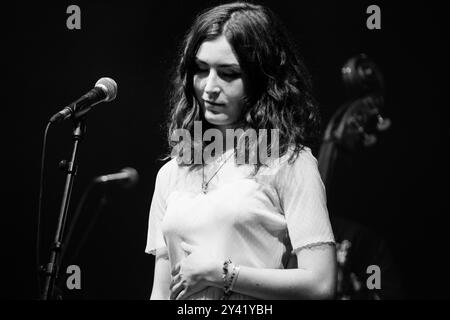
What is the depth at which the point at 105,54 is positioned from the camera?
3039 mm

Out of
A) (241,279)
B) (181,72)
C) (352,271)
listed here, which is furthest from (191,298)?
(352,271)

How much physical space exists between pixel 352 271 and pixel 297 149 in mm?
832

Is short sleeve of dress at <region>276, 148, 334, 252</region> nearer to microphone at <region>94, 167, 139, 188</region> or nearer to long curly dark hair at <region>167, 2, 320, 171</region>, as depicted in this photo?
long curly dark hair at <region>167, 2, 320, 171</region>

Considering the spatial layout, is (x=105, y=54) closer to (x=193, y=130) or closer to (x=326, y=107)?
(x=326, y=107)

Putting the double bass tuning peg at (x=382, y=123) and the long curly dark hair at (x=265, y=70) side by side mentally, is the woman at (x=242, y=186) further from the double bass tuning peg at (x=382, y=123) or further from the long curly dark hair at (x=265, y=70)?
the double bass tuning peg at (x=382, y=123)

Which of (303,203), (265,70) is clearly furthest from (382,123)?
(303,203)

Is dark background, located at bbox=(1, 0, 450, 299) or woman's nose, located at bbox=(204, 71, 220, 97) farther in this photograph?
dark background, located at bbox=(1, 0, 450, 299)

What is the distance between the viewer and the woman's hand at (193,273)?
1.61m

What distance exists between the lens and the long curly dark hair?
5.74 ft

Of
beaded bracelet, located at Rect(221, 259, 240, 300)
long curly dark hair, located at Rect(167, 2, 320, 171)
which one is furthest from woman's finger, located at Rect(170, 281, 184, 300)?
long curly dark hair, located at Rect(167, 2, 320, 171)

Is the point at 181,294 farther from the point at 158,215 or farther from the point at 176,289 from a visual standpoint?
the point at 158,215

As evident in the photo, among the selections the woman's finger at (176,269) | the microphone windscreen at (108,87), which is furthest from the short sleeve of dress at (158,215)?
the microphone windscreen at (108,87)

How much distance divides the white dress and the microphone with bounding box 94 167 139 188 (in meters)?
1.27

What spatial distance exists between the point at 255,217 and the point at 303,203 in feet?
0.41
